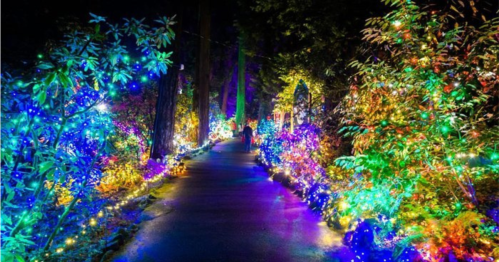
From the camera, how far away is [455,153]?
3875mm

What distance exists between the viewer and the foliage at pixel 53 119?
298 centimetres

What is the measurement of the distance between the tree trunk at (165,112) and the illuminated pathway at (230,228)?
3466 millimetres

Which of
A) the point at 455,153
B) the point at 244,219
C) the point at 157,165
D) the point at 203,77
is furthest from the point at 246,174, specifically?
the point at 203,77

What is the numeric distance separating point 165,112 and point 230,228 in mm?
8376

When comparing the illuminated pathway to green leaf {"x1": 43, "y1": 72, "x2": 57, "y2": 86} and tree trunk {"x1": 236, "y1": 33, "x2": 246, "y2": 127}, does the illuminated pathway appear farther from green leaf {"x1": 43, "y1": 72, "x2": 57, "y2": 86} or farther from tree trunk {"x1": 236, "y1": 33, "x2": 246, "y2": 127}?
tree trunk {"x1": 236, "y1": 33, "x2": 246, "y2": 127}

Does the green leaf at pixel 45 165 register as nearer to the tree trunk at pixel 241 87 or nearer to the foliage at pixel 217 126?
the foliage at pixel 217 126

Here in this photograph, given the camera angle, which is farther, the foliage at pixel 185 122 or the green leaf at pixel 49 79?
the foliage at pixel 185 122

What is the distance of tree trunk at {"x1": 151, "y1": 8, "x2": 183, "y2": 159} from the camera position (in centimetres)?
1330

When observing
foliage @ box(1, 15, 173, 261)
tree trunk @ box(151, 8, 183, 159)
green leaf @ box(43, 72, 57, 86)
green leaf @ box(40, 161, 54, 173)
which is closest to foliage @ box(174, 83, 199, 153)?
tree trunk @ box(151, 8, 183, 159)

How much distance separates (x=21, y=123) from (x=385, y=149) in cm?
401

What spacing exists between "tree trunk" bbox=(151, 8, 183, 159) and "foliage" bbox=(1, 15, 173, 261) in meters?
8.84

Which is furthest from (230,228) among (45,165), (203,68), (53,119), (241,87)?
(241,87)

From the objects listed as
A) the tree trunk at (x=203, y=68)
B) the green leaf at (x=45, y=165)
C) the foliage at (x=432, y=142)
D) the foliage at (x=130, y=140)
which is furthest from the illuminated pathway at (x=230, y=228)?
the tree trunk at (x=203, y=68)

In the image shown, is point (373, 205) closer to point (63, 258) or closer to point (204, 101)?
point (63, 258)
